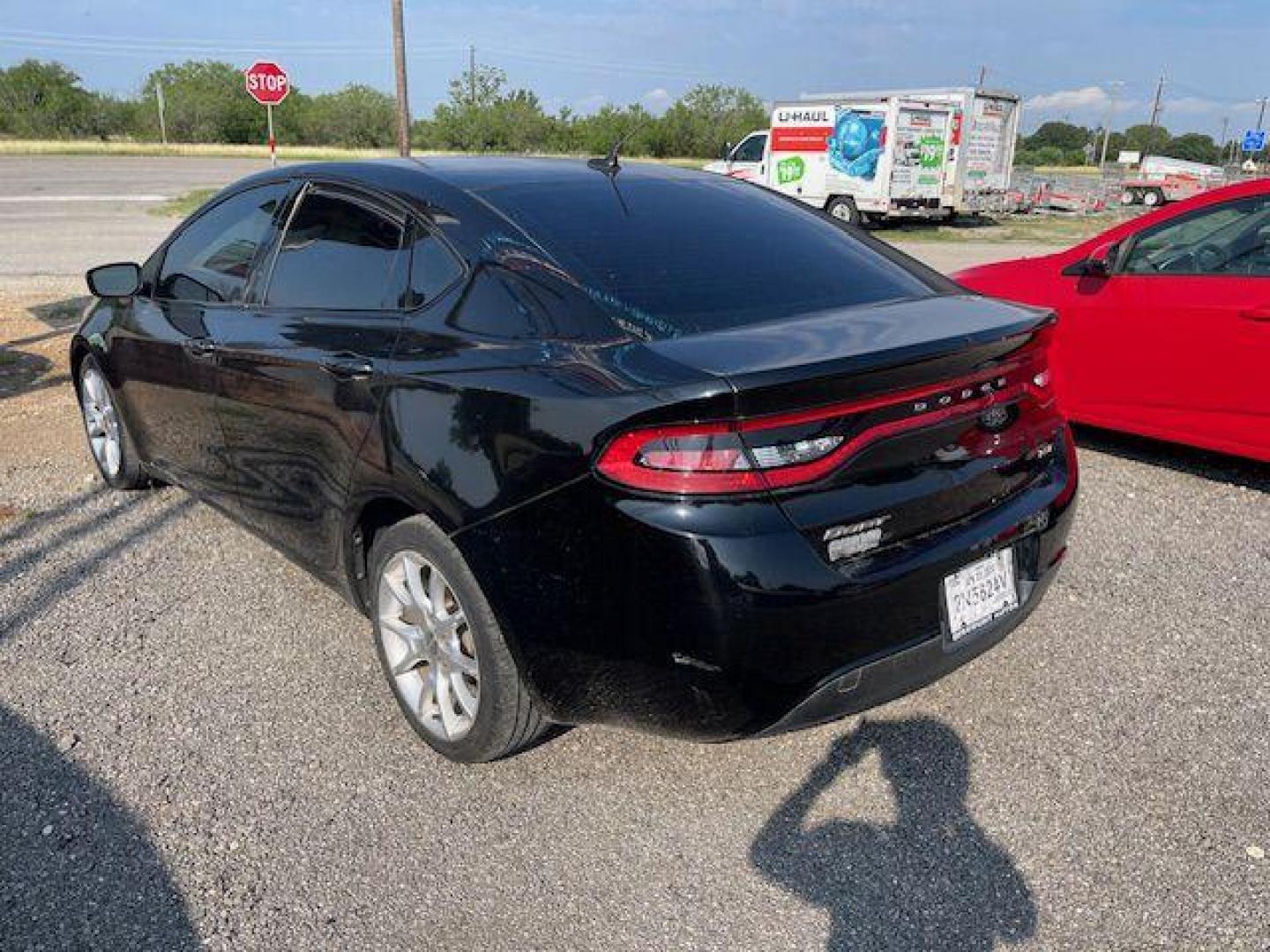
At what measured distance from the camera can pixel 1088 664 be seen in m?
3.46

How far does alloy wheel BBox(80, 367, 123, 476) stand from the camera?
4840 mm

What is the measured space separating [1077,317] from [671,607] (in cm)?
432

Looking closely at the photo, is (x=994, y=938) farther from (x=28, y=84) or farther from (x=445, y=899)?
(x=28, y=84)

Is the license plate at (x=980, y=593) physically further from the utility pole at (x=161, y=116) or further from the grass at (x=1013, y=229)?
the utility pole at (x=161, y=116)

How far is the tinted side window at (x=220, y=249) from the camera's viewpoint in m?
3.63

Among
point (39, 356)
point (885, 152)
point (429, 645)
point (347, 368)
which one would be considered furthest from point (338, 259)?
point (885, 152)

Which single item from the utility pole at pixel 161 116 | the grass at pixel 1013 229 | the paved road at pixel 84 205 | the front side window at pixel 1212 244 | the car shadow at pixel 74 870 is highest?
the utility pole at pixel 161 116

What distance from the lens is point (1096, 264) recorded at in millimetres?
5520

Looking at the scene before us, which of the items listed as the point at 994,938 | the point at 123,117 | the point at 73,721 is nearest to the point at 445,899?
the point at 994,938

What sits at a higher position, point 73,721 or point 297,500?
point 297,500

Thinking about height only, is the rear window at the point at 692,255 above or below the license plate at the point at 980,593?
above

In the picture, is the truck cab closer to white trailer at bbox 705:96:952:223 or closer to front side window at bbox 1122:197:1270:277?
white trailer at bbox 705:96:952:223

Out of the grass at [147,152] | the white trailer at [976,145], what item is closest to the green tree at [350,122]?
the grass at [147,152]

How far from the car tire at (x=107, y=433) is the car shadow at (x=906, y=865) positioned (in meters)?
3.50
